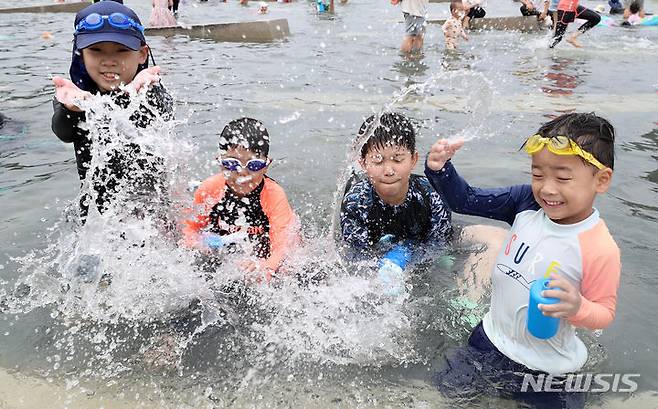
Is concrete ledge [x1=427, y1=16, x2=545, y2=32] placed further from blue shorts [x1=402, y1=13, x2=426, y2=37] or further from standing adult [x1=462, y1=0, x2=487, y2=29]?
blue shorts [x1=402, y1=13, x2=426, y2=37]

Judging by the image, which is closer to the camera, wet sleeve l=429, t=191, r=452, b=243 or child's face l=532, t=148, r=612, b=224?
child's face l=532, t=148, r=612, b=224

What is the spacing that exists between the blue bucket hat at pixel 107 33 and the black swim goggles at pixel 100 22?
0.4 inches

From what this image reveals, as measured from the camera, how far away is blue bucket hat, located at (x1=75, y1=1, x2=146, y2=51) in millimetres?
3084

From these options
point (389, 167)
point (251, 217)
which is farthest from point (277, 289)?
point (389, 167)

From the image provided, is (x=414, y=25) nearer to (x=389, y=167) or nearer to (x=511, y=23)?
(x=511, y=23)

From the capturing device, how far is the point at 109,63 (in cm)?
322

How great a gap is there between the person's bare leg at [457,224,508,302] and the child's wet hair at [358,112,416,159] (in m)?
0.92

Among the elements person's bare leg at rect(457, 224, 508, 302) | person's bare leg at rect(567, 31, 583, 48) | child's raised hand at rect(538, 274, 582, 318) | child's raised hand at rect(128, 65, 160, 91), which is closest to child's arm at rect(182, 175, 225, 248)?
child's raised hand at rect(128, 65, 160, 91)

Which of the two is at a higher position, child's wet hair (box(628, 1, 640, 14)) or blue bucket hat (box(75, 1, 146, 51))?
child's wet hair (box(628, 1, 640, 14))

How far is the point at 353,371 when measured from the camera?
2.70 meters

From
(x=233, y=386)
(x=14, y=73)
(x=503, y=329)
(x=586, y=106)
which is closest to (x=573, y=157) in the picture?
(x=503, y=329)

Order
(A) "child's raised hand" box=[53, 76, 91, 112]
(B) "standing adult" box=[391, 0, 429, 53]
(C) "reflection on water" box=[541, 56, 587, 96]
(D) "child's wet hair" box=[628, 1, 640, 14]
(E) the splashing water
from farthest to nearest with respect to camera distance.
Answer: (D) "child's wet hair" box=[628, 1, 640, 14]
(B) "standing adult" box=[391, 0, 429, 53]
(C) "reflection on water" box=[541, 56, 587, 96]
(A) "child's raised hand" box=[53, 76, 91, 112]
(E) the splashing water

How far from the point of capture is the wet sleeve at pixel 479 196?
264 cm

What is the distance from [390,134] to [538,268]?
1.32 metres
